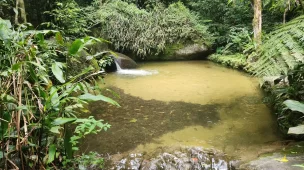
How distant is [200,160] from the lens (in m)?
2.45

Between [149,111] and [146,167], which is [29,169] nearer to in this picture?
[146,167]

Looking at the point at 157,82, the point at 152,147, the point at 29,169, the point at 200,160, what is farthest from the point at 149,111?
the point at 29,169

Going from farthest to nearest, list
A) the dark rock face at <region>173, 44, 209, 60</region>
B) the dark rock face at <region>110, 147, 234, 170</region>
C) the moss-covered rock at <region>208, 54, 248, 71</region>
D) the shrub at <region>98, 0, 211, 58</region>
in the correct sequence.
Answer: the dark rock face at <region>173, 44, 209, 60</region> < the shrub at <region>98, 0, 211, 58</region> < the moss-covered rock at <region>208, 54, 248, 71</region> < the dark rock face at <region>110, 147, 234, 170</region>

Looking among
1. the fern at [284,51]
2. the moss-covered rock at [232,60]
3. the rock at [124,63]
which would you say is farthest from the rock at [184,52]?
the fern at [284,51]

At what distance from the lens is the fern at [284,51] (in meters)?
1.72

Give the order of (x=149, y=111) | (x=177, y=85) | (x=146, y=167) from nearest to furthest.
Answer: (x=146, y=167), (x=149, y=111), (x=177, y=85)

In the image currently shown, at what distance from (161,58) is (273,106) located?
A: 5029 mm

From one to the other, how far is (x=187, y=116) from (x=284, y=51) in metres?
1.90

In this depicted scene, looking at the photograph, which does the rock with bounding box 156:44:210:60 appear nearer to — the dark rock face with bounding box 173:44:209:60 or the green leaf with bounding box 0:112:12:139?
the dark rock face with bounding box 173:44:209:60

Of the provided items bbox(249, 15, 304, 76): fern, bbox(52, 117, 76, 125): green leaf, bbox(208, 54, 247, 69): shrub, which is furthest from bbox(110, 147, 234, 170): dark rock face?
bbox(208, 54, 247, 69): shrub

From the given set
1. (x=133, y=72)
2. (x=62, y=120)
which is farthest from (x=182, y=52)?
(x=62, y=120)

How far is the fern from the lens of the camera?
5.65 feet

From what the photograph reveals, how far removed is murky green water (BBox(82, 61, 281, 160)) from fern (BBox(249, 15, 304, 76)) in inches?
39.5

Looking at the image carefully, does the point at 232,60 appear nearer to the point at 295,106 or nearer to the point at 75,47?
the point at 295,106
